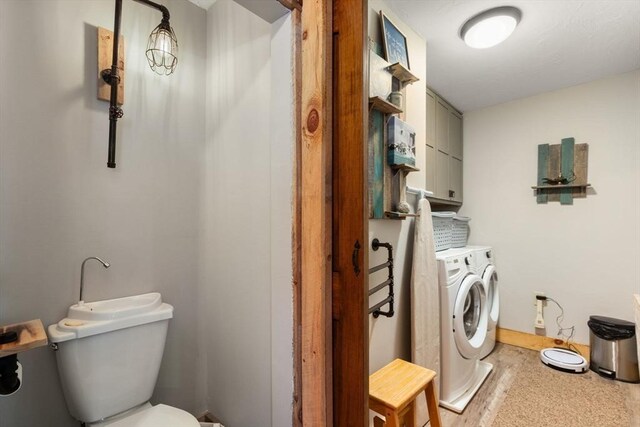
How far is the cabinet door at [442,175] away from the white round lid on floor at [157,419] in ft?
7.78

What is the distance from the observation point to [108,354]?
1.18 meters

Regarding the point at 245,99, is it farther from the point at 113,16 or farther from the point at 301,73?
the point at 113,16

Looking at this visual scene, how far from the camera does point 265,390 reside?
4.01ft

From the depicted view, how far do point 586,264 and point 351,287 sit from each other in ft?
9.62

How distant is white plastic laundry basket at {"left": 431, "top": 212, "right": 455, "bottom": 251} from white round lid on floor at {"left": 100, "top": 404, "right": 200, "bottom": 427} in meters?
1.80

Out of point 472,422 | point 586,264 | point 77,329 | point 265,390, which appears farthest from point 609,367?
point 77,329

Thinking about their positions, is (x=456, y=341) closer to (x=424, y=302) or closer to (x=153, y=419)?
(x=424, y=302)

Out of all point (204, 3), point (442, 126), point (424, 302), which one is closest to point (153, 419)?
point (424, 302)

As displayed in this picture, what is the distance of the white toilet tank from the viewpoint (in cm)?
112

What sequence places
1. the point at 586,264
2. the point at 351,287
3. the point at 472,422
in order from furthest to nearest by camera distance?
the point at 586,264, the point at 472,422, the point at 351,287

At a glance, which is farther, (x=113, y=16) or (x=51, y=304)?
(x=113, y=16)

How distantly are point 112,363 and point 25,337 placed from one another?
0.34m

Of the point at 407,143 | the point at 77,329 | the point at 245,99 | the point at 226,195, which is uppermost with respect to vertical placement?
the point at 245,99

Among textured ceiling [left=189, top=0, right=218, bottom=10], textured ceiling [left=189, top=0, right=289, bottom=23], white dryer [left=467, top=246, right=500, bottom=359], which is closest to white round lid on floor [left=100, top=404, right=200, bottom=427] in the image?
textured ceiling [left=189, top=0, right=289, bottom=23]
